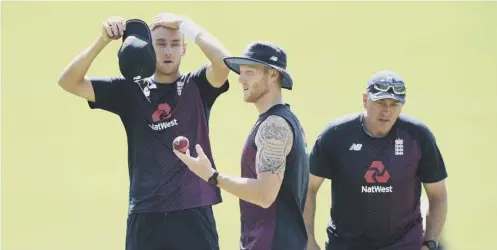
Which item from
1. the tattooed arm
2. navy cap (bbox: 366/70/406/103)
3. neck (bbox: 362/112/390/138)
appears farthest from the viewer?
neck (bbox: 362/112/390/138)

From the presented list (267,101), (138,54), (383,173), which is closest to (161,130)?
(138,54)

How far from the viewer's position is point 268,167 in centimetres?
600

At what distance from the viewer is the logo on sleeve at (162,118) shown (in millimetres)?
7316

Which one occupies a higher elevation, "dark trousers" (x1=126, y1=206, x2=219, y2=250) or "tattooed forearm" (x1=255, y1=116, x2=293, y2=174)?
"tattooed forearm" (x1=255, y1=116, x2=293, y2=174)

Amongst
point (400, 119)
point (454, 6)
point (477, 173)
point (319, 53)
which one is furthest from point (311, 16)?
point (400, 119)

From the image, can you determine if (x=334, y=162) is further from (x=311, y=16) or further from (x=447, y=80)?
(x=311, y=16)

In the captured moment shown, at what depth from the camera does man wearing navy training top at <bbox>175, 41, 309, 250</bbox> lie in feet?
19.7

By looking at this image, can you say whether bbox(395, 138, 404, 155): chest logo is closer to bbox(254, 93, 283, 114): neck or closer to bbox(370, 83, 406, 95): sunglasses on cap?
bbox(370, 83, 406, 95): sunglasses on cap

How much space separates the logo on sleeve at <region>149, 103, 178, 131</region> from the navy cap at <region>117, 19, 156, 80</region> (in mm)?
312

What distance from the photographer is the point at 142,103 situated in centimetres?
742

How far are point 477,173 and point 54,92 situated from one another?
662 cm

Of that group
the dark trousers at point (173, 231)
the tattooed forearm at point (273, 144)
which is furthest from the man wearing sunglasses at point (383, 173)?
the tattooed forearm at point (273, 144)

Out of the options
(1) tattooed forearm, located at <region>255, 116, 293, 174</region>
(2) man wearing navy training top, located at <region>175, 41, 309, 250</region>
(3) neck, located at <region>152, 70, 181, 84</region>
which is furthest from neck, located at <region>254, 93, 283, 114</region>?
(3) neck, located at <region>152, 70, 181, 84</region>

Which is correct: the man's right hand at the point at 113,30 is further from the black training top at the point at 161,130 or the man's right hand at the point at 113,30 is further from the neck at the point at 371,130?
the neck at the point at 371,130
